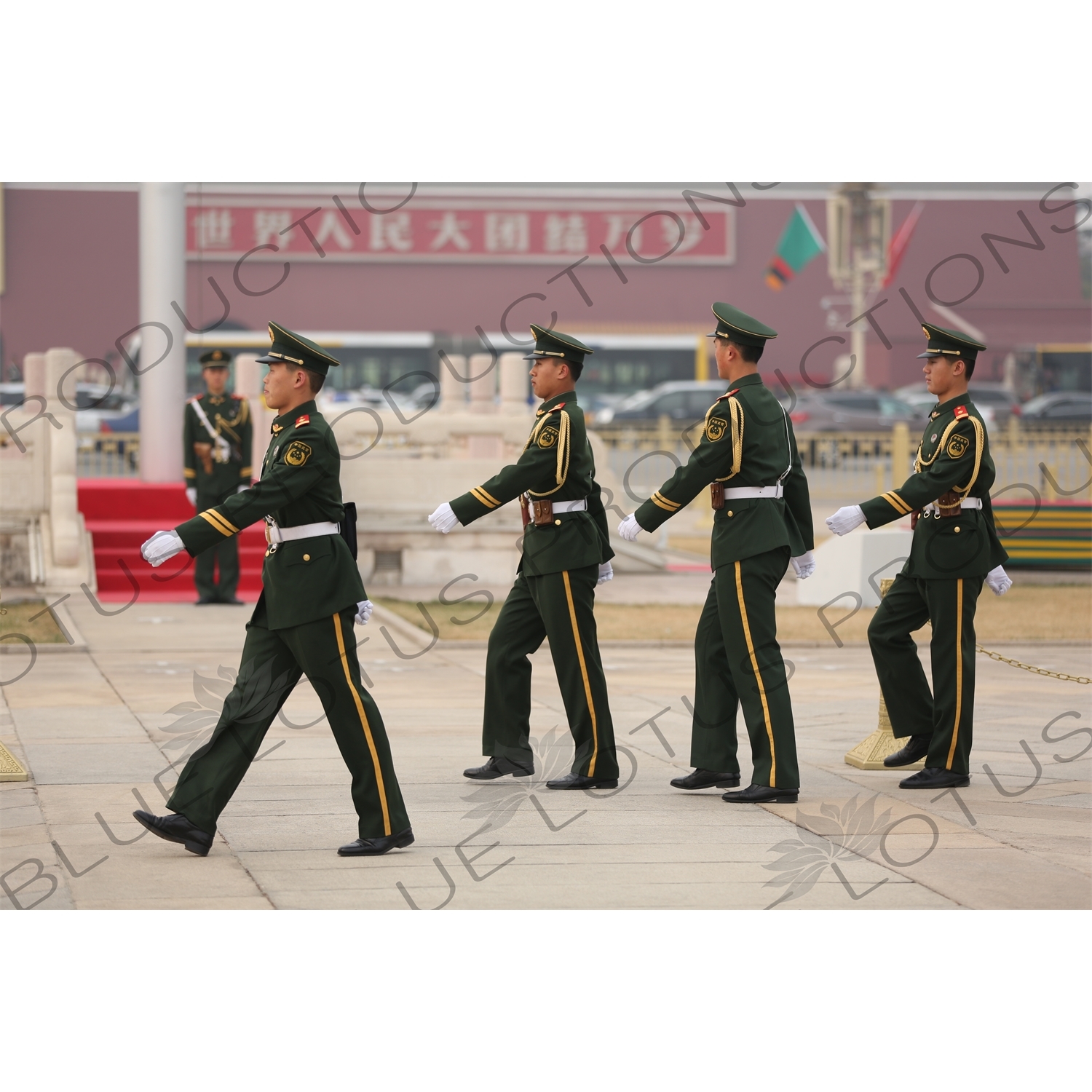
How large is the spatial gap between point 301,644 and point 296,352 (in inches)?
34.9

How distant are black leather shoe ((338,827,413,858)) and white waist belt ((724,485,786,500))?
5.79 ft

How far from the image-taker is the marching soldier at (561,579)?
18.9 ft

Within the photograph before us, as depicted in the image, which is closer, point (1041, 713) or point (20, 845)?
point (20, 845)

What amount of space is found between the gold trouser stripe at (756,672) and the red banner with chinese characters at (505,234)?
112ft

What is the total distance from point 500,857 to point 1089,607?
8222 mm

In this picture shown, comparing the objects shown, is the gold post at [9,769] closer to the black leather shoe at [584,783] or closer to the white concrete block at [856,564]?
the black leather shoe at [584,783]

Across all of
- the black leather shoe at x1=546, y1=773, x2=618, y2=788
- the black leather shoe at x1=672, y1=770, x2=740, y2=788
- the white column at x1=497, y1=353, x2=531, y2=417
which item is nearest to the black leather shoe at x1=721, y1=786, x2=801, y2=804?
the black leather shoe at x1=672, y1=770, x2=740, y2=788

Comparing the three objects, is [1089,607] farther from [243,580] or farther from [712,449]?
[712,449]

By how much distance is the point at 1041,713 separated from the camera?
7621 mm

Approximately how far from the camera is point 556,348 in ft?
19.2

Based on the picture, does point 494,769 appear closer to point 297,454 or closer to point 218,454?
point 297,454

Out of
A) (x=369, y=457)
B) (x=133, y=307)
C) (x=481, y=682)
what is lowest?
(x=481, y=682)

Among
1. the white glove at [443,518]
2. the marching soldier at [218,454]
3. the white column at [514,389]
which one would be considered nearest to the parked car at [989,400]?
the white column at [514,389]

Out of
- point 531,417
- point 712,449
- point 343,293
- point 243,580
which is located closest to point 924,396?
point 343,293
